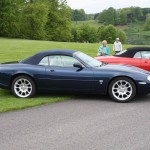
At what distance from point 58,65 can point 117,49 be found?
12.5 m

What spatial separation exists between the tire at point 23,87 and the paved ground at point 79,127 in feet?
3.30

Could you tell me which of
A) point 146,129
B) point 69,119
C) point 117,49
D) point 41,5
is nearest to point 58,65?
point 69,119

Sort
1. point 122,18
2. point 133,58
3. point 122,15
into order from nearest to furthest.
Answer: point 133,58 → point 122,15 → point 122,18

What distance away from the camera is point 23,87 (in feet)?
30.5

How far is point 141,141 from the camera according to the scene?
18.3ft

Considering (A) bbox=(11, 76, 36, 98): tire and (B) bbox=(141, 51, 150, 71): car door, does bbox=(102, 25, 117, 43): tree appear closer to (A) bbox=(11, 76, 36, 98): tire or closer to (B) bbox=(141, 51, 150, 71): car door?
(B) bbox=(141, 51, 150, 71): car door

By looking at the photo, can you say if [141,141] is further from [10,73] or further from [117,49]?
[117,49]

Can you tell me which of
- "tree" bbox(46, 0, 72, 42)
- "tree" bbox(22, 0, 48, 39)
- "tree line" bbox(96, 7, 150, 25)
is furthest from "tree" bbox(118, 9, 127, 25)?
"tree" bbox(22, 0, 48, 39)

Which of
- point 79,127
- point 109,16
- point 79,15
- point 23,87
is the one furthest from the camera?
point 79,15

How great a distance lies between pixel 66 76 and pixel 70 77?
11 centimetres

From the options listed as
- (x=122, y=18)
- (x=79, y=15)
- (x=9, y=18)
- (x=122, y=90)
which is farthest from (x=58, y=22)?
(x=79, y=15)

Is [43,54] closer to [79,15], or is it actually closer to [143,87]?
[143,87]

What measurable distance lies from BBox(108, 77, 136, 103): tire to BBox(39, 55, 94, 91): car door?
1.75 feet

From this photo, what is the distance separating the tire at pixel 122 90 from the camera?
345 inches
